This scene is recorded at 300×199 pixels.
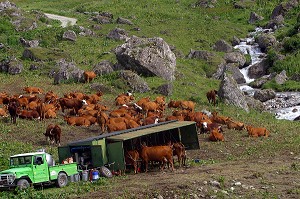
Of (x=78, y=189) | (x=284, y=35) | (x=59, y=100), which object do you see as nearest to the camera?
(x=78, y=189)

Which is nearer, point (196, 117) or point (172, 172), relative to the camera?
point (172, 172)

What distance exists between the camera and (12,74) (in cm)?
4788

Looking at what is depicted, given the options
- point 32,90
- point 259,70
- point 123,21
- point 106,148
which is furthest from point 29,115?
point 123,21

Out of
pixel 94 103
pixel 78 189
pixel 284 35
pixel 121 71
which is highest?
pixel 284 35

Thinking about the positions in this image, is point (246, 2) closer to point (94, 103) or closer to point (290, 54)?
point (290, 54)

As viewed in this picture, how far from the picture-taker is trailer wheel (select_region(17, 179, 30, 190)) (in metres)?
19.5

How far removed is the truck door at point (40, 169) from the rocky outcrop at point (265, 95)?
31875 millimetres

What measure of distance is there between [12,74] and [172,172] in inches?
1149

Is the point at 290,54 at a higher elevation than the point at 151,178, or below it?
higher

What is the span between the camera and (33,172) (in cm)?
2017

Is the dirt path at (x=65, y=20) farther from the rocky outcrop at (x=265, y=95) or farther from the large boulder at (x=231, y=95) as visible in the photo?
the large boulder at (x=231, y=95)

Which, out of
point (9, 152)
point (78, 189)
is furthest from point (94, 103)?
point (78, 189)

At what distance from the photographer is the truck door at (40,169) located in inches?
797

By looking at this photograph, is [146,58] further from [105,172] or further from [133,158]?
[105,172]
